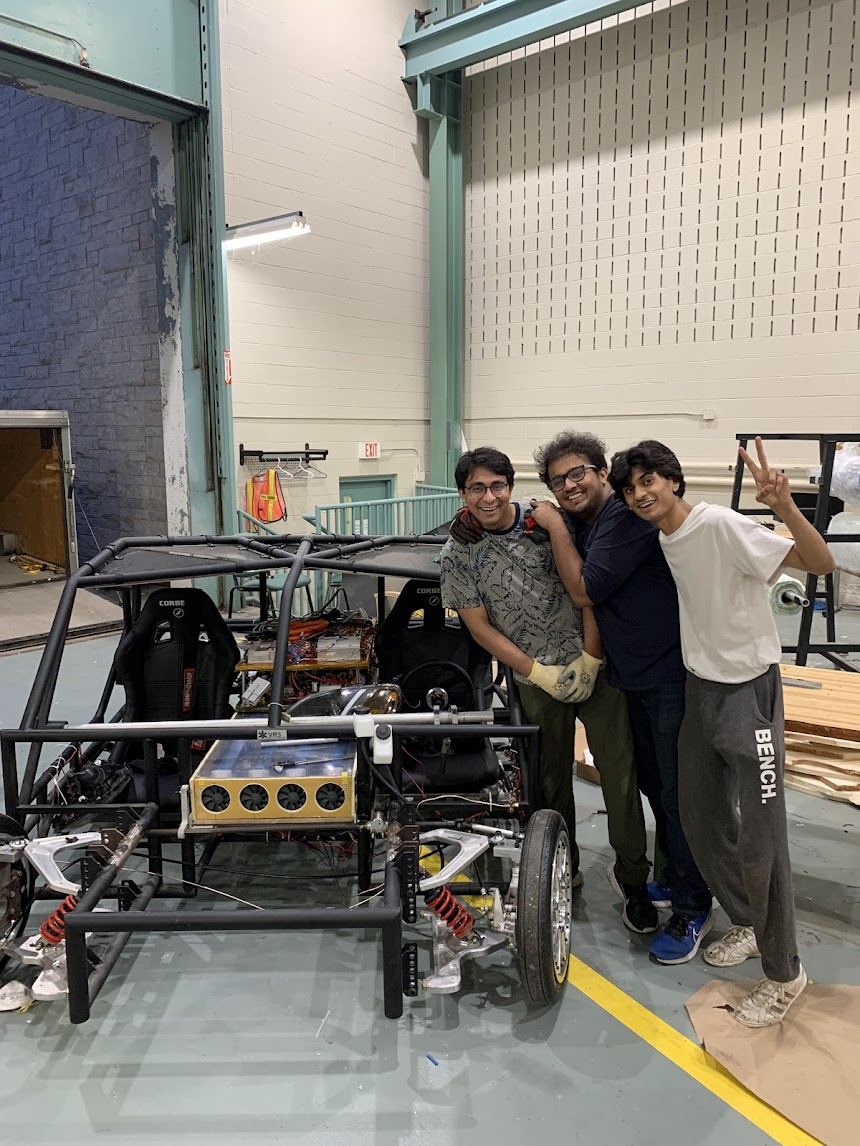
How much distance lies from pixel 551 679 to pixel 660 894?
3.37 ft

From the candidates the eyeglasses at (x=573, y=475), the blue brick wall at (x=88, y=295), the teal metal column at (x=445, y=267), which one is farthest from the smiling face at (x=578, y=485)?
the teal metal column at (x=445, y=267)

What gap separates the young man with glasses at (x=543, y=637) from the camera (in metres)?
2.87

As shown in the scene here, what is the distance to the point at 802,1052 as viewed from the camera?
7.68 ft

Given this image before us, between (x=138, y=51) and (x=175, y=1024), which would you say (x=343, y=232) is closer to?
(x=138, y=51)

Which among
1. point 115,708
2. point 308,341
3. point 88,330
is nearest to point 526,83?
point 308,341

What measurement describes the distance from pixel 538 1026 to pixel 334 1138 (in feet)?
2.29

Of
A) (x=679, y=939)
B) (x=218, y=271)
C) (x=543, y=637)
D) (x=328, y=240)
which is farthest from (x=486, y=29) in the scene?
(x=679, y=939)

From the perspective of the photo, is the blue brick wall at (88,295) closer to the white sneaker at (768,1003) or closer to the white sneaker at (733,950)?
the white sneaker at (733,950)

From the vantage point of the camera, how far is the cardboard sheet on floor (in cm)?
213

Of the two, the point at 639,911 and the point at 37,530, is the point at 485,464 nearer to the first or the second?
the point at 639,911

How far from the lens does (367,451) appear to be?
31.7 feet

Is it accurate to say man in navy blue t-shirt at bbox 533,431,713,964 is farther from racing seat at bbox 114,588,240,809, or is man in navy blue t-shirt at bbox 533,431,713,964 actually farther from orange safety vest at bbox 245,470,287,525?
orange safety vest at bbox 245,470,287,525

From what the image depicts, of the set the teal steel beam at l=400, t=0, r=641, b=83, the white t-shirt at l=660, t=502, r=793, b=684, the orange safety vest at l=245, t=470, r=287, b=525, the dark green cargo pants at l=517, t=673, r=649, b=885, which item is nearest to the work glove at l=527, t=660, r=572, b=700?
the dark green cargo pants at l=517, t=673, r=649, b=885

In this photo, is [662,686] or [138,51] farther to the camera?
[138,51]
